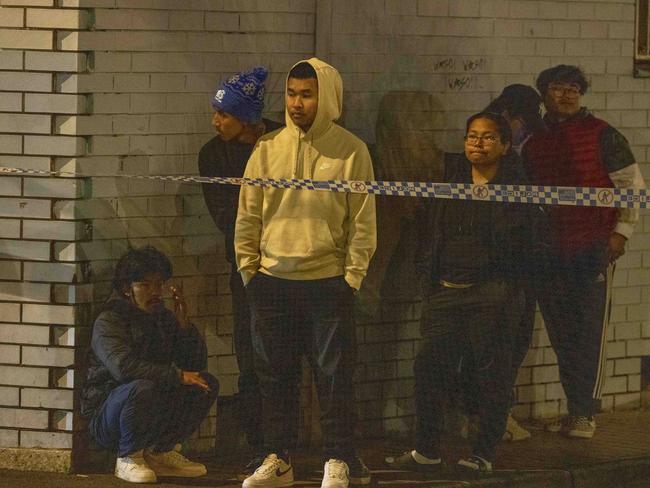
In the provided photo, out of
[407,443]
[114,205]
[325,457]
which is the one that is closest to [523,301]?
[407,443]

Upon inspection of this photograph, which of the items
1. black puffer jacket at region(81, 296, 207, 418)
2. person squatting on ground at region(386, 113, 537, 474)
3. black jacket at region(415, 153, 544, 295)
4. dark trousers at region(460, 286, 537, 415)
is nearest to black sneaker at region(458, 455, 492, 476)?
person squatting on ground at region(386, 113, 537, 474)

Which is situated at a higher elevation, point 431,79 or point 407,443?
point 431,79

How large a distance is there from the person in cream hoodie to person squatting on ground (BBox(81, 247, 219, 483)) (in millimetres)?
462

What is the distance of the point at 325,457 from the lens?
7441mm

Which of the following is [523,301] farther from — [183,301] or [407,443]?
[183,301]

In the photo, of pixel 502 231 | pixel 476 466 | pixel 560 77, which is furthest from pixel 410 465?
pixel 560 77

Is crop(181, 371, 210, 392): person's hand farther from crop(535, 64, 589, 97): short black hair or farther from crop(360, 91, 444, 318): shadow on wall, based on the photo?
crop(535, 64, 589, 97): short black hair

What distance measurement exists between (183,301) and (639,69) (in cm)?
305

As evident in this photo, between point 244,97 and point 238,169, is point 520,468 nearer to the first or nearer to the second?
point 238,169

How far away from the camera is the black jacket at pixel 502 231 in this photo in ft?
25.6

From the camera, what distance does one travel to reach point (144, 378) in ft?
24.8

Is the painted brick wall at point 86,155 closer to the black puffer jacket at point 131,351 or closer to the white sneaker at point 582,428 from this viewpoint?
the black puffer jacket at point 131,351

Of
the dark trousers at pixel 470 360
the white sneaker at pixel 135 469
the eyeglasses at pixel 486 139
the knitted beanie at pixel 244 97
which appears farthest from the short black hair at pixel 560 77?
the white sneaker at pixel 135 469

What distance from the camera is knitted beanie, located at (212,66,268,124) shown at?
7738mm
